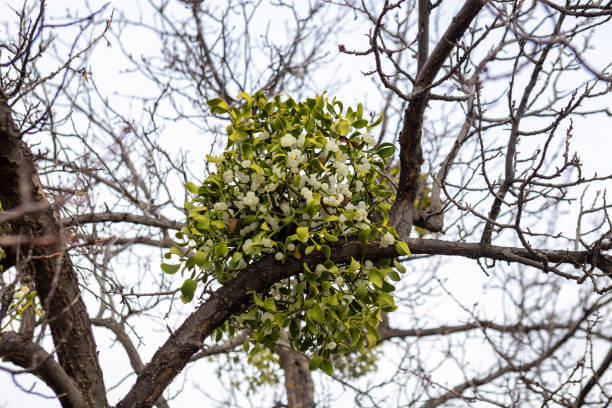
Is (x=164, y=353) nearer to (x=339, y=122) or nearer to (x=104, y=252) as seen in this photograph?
(x=339, y=122)

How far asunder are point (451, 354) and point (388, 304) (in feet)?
7.61

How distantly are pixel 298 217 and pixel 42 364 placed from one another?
2.89 ft

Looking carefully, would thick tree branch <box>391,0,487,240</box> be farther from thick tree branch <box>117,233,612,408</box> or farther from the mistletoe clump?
thick tree branch <box>117,233,612,408</box>

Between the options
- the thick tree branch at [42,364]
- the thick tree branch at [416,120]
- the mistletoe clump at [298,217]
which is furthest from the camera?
the thick tree branch at [416,120]

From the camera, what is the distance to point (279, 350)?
4391 mm

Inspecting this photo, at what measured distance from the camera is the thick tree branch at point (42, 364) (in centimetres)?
156

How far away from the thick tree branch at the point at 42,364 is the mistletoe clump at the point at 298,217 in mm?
453

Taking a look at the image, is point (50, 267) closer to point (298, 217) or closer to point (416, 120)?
point (298, 217)

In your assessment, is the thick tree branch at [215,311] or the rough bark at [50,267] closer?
the rough bark at [50,267]

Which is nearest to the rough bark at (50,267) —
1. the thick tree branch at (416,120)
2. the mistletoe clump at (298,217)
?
the mistletoe clump at (298,217)

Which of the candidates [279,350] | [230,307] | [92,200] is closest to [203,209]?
[230,307]

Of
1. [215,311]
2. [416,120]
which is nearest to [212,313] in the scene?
[215,311]

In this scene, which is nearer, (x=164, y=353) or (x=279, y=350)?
(x=164, y=353)

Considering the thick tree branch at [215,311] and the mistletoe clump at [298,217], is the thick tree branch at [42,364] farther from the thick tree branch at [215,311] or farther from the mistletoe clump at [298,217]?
the mistletoe clump at [298,217]
